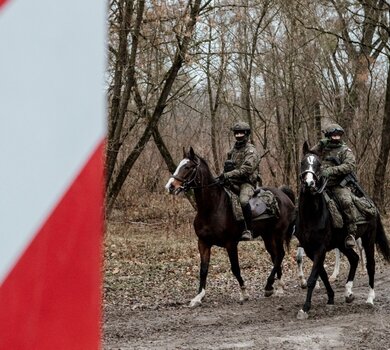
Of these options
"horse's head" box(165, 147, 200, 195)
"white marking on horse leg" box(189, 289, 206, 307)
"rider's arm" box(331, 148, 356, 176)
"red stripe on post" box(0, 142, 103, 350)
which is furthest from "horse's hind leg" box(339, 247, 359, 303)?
"red stripe on post" box(0, 142, 103, 350)

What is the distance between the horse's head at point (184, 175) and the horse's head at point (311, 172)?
1.66 meters

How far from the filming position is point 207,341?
7.68m

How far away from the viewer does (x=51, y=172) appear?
0.88 meters

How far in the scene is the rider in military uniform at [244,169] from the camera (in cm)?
1052

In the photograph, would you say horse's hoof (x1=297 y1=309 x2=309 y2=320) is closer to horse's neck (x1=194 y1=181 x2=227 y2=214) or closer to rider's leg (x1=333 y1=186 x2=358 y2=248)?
rider's leg (x1=333 y1=186 x2=358 y2=248)

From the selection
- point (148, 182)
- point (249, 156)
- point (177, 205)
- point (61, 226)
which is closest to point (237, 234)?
point (249, 156)

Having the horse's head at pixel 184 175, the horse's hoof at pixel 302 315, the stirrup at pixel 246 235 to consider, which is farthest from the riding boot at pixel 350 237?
the horse's head at pixel 184 175

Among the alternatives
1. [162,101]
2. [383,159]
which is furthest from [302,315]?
[383,159]

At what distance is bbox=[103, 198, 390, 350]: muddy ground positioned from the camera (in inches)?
302

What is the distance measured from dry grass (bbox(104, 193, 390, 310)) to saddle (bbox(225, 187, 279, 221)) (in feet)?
4.54

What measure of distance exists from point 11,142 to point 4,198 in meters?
0.07

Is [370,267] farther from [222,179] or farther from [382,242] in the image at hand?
[222,179]

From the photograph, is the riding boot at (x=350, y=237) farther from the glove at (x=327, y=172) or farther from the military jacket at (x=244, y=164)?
the military jacket at (x=244, y=164)

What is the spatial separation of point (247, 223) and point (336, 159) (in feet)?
5.92
